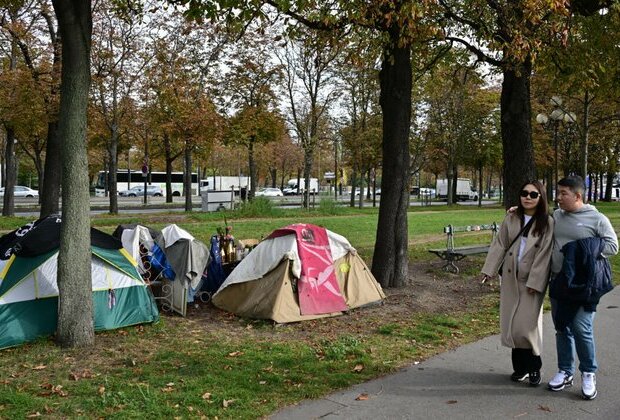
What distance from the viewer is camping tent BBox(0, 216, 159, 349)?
6.34m

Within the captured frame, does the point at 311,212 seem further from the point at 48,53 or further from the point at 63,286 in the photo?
the point at 63,286

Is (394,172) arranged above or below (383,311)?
above

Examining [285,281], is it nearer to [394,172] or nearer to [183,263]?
[183,263]

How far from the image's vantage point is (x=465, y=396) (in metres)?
4.80

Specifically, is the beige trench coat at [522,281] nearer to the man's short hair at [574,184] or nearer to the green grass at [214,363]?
the man's short hair at [574,184]

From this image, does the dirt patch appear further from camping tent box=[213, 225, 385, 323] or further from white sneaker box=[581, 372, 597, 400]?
white sneaker box=[581, 372, 597, 400]

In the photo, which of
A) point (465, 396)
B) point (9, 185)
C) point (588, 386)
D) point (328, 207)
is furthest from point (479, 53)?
point (9, 185)

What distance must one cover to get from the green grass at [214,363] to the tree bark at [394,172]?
5.18 ft

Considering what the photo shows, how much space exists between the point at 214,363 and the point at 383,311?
3.08m

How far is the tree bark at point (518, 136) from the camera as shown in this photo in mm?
10250

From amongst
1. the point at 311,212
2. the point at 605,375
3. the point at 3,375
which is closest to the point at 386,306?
the point at 605,375

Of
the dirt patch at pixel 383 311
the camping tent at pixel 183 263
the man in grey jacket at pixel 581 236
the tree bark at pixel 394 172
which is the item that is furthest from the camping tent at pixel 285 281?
the man in grey jacket at pixel 581 236

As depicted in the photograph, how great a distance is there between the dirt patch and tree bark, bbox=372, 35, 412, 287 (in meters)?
0.41

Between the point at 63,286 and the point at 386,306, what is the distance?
171 inches
